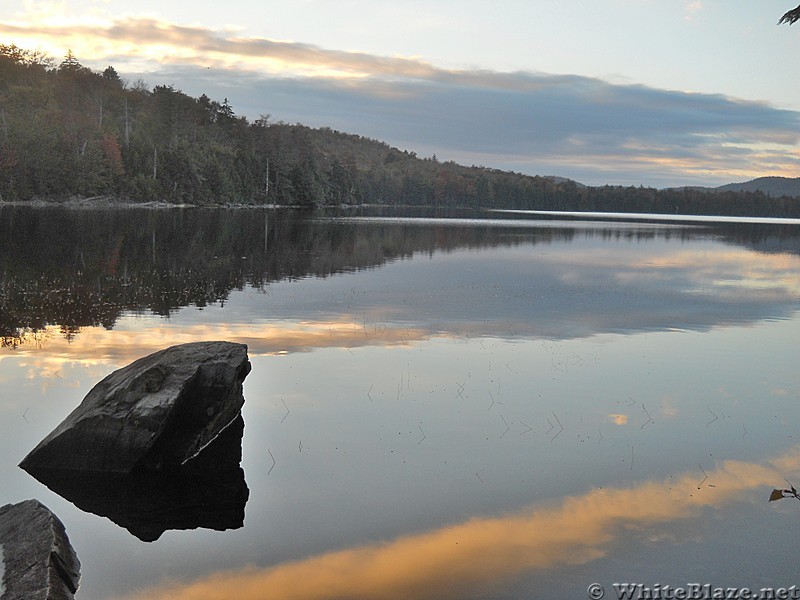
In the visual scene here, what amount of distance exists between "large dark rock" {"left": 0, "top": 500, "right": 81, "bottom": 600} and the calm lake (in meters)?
0.46

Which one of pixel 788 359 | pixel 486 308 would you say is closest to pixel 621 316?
pixel 486 308

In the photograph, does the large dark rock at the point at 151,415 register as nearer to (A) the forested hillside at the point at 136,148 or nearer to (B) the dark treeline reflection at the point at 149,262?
(B) the dark treeline reflection at the point at 149,262

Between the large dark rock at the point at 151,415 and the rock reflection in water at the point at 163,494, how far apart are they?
20cm

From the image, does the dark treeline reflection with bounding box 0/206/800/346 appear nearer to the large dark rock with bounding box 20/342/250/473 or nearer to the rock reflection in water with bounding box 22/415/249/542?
the large dark rock with bounding box 20/342/250/473

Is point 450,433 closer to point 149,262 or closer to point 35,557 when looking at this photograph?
point 35,557

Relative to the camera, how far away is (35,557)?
24.2ft

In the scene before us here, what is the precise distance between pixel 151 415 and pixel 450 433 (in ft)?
15.6

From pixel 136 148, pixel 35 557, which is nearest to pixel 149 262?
pixel 35 557

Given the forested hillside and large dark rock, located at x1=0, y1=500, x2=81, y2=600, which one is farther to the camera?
the forested hillside

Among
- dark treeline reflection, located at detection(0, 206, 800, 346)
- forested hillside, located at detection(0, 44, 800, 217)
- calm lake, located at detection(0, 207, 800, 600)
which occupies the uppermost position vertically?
forested hillside, located at detection(0, 44, 800, 217)

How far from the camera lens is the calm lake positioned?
28.1 feet

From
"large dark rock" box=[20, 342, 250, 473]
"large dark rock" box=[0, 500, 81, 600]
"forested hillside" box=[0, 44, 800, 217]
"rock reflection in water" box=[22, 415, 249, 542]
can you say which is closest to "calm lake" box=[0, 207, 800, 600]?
"rock reflection in water" box=[22, 415, 249, 542]

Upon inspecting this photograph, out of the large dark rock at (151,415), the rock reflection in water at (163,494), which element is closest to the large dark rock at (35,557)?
the rock reflection in water at (163,494)

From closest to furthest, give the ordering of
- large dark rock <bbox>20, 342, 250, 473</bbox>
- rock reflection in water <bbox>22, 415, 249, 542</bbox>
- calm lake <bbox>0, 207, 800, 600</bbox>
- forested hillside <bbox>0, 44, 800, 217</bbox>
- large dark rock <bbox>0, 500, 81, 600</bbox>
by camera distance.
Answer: large dark rock <bbox>0, 500, 81, 600</bbox> < calm lake <bbox>0, 207, 800, 600</bbox> < rock reflection in water <bbox>22, 415, 249, 542</bbox> < large dark rock <bbox>20, 342, 250, 473</bbox> < forested hillside <bbox>0, 44, 800, 217</bbox>
